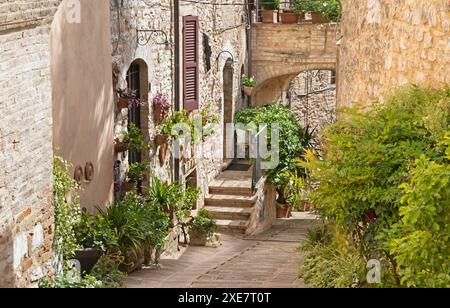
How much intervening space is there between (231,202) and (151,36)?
14.1 feet

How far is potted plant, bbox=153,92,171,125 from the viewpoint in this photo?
43.5ft

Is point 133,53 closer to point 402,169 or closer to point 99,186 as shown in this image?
point 99,186

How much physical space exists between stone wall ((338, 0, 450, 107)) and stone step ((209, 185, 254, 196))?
251 inches

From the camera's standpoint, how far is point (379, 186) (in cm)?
611

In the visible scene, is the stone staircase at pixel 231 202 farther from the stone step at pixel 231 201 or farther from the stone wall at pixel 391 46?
the stone wall at pixel 391 46

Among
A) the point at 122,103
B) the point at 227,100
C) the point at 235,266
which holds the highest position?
the point at 122,103

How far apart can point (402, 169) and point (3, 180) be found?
2763 millimetres

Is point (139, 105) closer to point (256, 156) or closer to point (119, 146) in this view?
point (119, 146)

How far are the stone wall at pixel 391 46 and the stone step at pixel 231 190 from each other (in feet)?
21.0

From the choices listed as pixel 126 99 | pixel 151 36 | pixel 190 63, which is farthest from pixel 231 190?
pixel 126 99

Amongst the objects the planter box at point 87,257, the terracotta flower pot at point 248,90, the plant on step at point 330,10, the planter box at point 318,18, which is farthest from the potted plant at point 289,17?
the planter box at point 87,257

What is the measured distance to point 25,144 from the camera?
628cm

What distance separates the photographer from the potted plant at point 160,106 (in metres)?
13.3
